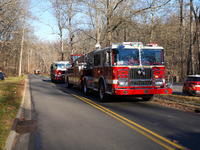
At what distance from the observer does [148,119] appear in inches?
313

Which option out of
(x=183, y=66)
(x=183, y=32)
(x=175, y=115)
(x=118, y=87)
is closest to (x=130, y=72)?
(x=118, y=87)

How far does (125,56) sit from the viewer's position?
36.4 ft

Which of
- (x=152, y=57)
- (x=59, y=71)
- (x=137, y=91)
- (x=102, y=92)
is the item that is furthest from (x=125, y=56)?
(x=59, y=71)

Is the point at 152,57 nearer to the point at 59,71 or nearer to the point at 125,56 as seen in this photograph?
the point at 125,56

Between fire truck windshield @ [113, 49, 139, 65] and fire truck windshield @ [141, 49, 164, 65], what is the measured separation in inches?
14.6

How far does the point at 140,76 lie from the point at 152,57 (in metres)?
1.22

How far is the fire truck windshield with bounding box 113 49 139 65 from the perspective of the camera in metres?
11.0

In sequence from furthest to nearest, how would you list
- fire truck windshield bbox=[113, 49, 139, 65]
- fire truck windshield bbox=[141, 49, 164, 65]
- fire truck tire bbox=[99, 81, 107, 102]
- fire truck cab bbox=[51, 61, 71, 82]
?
1. fire truck cab bbox=[51, 61, 71, 82]
2. fire truck tire bbox=[99, 81, 107, 102]
3. fire truck windshield bbox=[141, 49, 164, 65]
4. fire truck windshield bbox=[113, 49, 139, 65]

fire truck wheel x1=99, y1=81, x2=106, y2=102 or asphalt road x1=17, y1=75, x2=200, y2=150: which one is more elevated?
fire truck wheel x1=99, y1=81, x2=106, y2=102

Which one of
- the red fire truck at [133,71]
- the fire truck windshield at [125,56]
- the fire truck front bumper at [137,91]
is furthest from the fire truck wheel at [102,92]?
the fire truck windshield at [125,56]

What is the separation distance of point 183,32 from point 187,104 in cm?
2197

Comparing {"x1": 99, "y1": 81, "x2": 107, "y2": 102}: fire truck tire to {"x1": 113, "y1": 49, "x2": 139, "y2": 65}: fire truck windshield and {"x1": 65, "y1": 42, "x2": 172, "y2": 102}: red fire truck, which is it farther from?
{"x1": 113, "y1": 49, "x2": 139, "y2": 65}: fire truck windshield

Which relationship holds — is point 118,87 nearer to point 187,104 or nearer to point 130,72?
point 130,72

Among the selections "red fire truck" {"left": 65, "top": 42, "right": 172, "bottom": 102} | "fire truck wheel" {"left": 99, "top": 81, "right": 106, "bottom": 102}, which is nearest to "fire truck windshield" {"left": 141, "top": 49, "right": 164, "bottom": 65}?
"red fire truck" {"left": 65, "top": 42, "right": 172, "bottom": 102}
